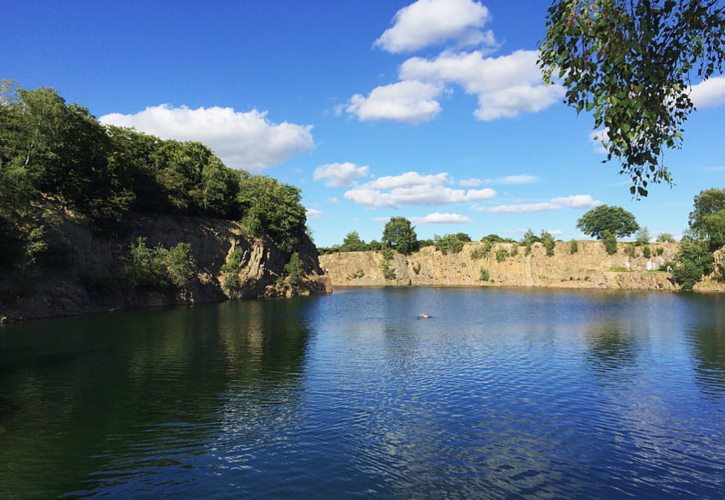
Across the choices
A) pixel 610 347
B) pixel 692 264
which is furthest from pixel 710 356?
pixel 692 264

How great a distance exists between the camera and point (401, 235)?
6983 inches

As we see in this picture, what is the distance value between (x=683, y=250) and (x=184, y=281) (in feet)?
368

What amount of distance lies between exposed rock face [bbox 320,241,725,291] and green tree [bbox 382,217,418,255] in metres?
3.07

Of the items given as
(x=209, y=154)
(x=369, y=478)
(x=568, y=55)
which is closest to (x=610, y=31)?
(x=568, y=55)

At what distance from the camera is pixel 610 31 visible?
9.39 m

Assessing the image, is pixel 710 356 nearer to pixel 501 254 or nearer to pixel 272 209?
pixel 272 209

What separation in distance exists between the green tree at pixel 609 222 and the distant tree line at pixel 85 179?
117334 mm

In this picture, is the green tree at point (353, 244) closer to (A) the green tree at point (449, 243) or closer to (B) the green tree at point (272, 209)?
(A) the green tree at point (449, 243)

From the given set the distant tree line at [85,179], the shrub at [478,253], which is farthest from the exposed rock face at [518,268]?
the distant tree line at [85,179]

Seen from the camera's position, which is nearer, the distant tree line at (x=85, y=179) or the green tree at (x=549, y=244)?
the distant tree line at (x=85, y=179)

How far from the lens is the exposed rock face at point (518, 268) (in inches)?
5103

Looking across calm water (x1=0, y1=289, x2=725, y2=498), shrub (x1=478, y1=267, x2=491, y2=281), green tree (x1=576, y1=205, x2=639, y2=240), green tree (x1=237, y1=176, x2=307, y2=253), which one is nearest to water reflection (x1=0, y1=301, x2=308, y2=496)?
calm water (x1=0, y1=289, x2=725, y2=498)

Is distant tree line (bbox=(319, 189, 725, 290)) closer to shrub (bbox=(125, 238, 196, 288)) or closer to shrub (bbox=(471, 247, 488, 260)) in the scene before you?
shrub (bbox=(471, 247, 488, 260))

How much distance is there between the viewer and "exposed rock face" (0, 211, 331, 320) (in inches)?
2178
